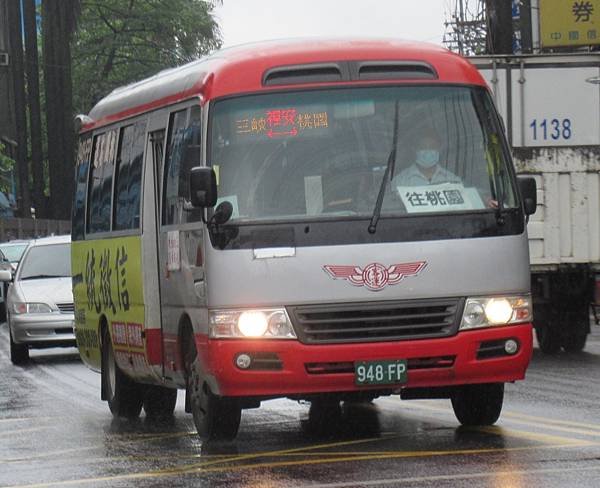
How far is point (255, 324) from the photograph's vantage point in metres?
11.1

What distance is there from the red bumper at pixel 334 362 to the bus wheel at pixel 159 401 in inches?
161

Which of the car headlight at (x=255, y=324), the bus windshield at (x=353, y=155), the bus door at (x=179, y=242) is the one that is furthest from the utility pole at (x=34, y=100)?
the car headlight at (x=255, y=324)

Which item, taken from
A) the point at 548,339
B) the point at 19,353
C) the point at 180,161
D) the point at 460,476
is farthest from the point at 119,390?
the point at 19,353

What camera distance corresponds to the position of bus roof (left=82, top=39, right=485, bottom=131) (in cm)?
1158

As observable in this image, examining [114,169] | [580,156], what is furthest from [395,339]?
[580,156]

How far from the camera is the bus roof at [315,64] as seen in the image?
11.6 m

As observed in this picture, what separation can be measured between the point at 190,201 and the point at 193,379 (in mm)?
A: 1240

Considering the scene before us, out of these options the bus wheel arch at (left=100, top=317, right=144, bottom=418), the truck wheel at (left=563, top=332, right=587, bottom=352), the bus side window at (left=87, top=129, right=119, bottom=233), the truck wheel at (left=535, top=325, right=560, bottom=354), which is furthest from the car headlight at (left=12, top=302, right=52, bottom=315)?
the bus wheel arch at (left=100, top=317, right=144, bottom=418)

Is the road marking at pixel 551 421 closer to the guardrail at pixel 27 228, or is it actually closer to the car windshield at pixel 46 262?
the car windshield at pixel 46 262

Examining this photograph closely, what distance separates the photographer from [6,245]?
37938 mm

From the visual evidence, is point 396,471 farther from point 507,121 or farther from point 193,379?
Answer: point 507,121

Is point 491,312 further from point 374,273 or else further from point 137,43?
point 137,43

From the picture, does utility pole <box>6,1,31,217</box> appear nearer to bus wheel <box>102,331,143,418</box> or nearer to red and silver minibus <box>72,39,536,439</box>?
bus wheel <box>102,331,143,418</box>

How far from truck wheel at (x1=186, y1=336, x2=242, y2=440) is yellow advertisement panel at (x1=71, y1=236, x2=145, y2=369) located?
1.73 m
